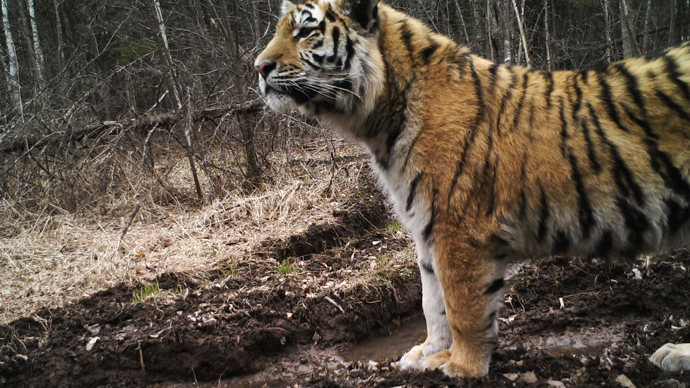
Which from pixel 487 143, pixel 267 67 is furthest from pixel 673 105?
pixel 267 67

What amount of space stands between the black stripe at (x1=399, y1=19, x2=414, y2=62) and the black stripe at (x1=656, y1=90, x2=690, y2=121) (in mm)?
1256

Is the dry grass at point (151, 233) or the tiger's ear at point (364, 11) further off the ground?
the tiger's ear at point (364, 11)

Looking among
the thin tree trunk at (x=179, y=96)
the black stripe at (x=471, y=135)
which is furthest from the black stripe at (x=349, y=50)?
the thin tree trunk at (x=179, y=96)

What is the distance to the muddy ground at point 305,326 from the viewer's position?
131 inches

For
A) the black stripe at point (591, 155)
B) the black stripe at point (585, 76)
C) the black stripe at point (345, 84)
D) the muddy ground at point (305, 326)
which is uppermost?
the black stripe at point (345, 84)

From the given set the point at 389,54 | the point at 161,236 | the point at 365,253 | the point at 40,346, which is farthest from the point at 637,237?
the point at 161,236

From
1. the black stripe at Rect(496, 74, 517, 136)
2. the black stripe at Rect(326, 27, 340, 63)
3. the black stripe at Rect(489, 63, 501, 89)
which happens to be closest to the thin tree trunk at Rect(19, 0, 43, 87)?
the black stripe at Rect(326, 27, 340, 63)

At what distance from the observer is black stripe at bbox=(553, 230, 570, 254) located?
2.47 metres

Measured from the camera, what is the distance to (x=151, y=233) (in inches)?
222

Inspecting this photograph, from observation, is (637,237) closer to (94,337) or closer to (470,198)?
(470,198)

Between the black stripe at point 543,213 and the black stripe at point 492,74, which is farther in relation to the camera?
the black stripe at point 492,74

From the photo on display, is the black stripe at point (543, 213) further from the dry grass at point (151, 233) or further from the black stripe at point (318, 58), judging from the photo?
the dry grass at point (151, 233)

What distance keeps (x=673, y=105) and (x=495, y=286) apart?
1.22 meters

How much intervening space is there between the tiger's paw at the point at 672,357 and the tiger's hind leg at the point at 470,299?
89 cm
